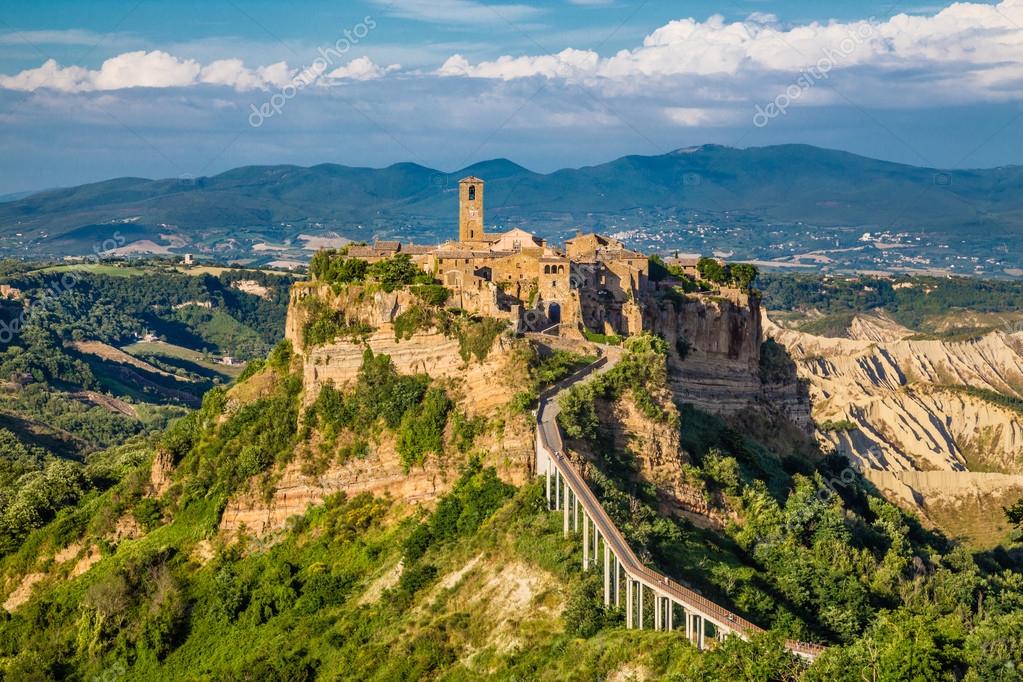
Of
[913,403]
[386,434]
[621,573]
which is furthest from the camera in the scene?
[913,403]

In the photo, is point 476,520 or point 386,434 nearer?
point 476,520

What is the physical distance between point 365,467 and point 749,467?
15456mm

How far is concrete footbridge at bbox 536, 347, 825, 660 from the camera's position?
38.7 m

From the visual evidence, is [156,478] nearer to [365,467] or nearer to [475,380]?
[365,467]

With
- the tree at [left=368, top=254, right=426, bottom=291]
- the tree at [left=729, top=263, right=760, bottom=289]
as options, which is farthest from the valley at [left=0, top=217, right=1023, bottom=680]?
the tree at [left=729, top=263, right=760, bottom=289]

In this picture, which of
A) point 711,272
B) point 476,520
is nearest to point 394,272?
point 476,520

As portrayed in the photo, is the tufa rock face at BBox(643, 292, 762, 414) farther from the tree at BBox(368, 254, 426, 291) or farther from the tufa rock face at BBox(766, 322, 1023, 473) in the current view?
the tufa rock face at BBox(766, 322, 1023, 473)

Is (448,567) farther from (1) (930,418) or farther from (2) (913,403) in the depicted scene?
(2) (913,403)

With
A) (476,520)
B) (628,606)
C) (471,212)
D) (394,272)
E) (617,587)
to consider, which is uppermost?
(471,212)

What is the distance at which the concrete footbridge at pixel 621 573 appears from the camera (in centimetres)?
3872

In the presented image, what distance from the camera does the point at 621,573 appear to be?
42688 millimetres

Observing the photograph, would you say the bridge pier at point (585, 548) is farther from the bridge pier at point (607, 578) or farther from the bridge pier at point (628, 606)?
the bridge pier at point (628, 606)

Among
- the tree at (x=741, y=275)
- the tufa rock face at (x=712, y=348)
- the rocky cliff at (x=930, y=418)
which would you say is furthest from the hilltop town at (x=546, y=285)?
the rocky cliff at (x=930, y=418)

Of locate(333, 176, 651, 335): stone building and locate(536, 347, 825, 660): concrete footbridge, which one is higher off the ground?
locate(333, 176, 651, 335): stone building
